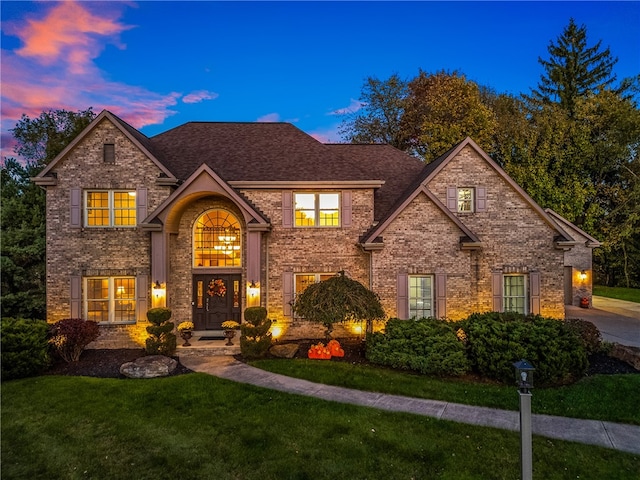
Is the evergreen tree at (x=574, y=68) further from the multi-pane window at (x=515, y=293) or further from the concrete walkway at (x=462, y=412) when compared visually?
the concrete walkway at (x=462, y=412)

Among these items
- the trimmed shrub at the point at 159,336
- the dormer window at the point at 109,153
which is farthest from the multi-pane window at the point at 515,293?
the dormer window at the point at 109,153

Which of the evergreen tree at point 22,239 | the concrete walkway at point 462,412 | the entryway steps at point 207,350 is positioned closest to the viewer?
the concrete walkway at point 462,412

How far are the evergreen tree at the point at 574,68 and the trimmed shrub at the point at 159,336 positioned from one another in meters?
36.0

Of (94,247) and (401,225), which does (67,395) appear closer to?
(94,247)

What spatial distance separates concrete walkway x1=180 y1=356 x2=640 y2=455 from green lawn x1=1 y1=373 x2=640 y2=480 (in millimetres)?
328

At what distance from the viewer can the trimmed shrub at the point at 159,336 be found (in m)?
10.8

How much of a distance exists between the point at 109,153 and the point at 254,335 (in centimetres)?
858

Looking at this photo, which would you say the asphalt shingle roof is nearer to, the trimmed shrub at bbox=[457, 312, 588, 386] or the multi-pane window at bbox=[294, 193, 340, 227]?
the multi-pane window at bbox=[294, 193, 340, 227]

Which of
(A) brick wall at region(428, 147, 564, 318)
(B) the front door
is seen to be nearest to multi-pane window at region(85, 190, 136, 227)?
(B) the front door

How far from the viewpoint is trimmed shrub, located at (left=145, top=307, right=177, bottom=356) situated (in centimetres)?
1077

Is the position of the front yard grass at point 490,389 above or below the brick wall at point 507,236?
below

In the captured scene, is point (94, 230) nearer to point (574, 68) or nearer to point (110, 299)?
point (110, 299)

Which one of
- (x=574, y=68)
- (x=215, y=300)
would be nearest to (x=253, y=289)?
(x=215, y=300)

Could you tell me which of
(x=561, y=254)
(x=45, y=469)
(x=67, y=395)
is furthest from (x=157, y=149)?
(x=561, y=254)
